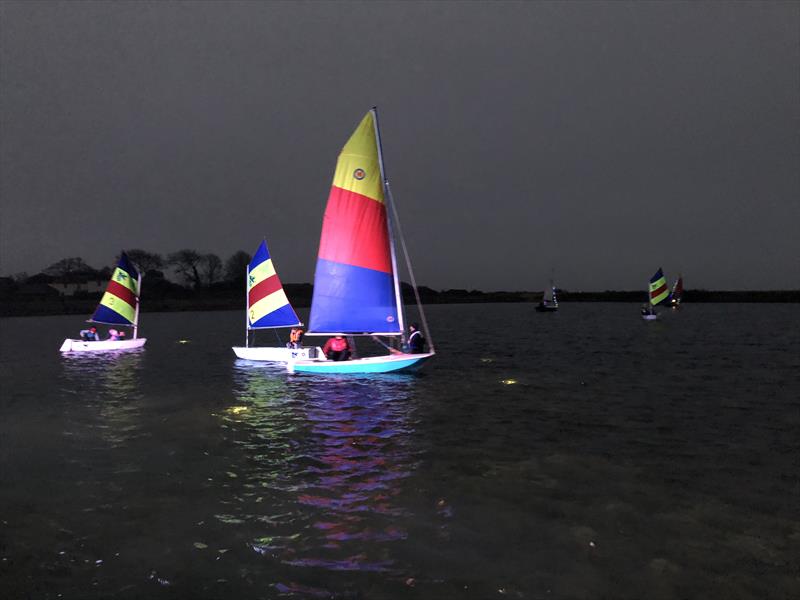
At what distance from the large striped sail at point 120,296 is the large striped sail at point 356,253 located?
27169 mm

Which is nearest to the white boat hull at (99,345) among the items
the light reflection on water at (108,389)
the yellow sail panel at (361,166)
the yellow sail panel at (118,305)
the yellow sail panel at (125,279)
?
the light reflection on water at (108,389)

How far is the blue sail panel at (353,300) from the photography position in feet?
95.3

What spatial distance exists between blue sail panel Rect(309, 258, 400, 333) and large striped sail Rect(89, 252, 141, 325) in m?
26.9

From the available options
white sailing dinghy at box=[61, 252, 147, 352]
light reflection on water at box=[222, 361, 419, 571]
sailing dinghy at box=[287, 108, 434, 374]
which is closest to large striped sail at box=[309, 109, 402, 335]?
sailing dinghy at box=[287, 108, 434, 374]

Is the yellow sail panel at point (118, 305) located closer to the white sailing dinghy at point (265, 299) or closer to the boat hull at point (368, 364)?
the white sailing dinghy at point (265, 299)

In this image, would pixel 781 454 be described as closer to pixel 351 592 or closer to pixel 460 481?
pixel 460 481

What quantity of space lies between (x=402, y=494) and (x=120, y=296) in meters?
44.5

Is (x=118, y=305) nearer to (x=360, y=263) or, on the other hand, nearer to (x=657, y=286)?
(x=360, y=263)

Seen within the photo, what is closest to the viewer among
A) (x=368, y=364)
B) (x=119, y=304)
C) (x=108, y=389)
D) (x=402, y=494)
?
(x=402, y=494)

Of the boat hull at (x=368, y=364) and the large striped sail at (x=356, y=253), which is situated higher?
the large striped sail at (x=356, y=253)

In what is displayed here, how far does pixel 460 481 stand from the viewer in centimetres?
1338

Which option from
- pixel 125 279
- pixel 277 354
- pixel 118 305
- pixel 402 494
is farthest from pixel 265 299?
pixel 402 494

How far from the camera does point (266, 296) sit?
39.4m

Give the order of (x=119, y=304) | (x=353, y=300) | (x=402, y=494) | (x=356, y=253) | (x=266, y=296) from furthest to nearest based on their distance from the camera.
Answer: (x=119, y=304), (x=266, y=296), (x=353, y=300), (x=356, y=253), (x=402, y=494)
